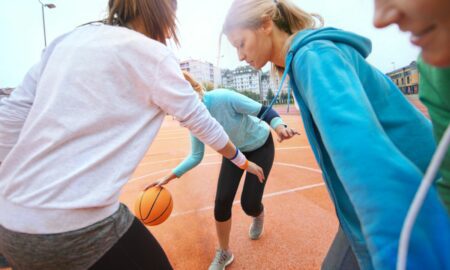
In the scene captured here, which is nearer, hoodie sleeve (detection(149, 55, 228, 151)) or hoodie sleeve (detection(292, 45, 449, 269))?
hoodie sleeve (detection(292, 45, 449, 269))

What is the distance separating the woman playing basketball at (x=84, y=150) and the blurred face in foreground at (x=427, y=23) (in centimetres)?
94

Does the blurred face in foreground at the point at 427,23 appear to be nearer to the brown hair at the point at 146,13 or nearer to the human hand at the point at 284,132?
the brown hair at the point at 146,13

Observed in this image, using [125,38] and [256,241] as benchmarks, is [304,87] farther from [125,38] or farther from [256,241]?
[256,241]

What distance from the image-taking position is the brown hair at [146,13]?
4.81 ft

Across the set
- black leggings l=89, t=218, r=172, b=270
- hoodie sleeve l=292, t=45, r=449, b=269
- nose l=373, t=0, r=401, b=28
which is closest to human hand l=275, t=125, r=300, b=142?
black leggings l=89, t=218, r=172, b=270

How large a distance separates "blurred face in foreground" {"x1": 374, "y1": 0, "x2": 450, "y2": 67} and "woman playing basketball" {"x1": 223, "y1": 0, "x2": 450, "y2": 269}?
0.25m

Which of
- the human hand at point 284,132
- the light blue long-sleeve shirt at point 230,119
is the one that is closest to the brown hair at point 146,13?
the light blue long-sleeve shirt at point 230,119

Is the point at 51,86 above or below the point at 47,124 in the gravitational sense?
above

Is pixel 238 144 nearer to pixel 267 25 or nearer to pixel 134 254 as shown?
pixel 267 25

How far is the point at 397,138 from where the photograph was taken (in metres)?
1.06

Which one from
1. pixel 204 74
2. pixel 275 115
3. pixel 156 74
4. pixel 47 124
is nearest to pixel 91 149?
pixel 47 124

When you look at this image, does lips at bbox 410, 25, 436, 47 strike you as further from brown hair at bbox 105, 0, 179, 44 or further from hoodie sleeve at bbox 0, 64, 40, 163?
hoodie sleeve at bbox 0, 64, 40, 163

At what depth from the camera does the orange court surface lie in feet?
10.8

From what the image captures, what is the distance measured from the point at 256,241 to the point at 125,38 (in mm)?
3104
